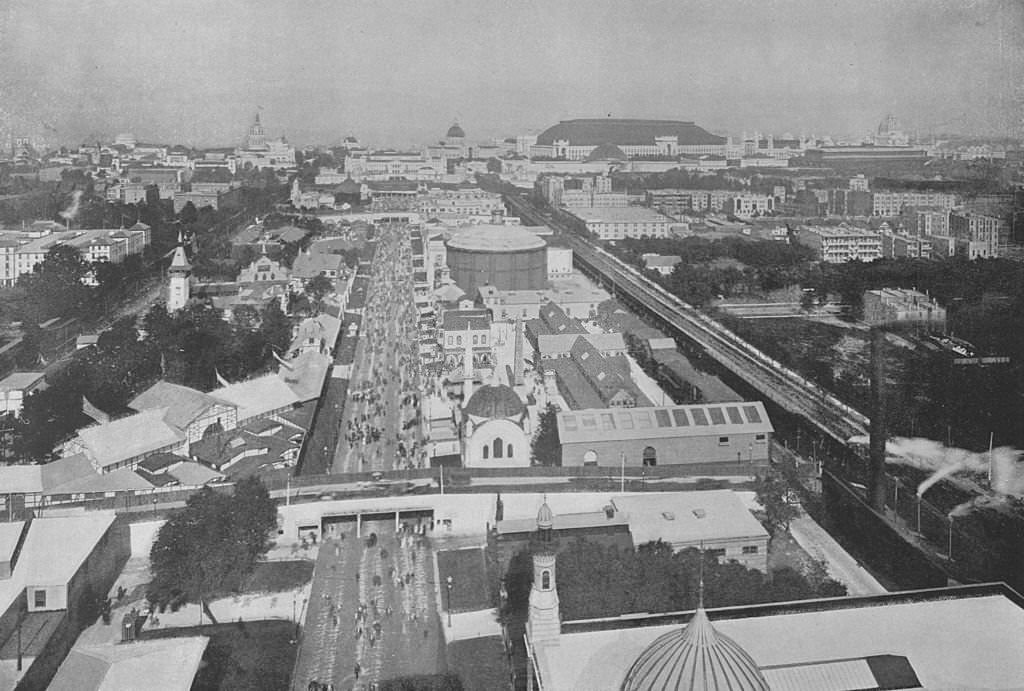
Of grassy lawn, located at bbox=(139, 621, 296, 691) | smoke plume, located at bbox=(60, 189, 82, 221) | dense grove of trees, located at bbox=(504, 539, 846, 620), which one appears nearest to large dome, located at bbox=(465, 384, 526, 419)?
dense grove of trees, located at bbox=(504, 539, 846, 620)

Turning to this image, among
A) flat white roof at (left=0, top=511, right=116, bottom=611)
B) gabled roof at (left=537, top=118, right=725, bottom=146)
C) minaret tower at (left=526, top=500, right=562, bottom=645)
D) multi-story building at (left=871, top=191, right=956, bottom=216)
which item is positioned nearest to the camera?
minaret tower at (left=526, top=500, right=562, bottom=645)

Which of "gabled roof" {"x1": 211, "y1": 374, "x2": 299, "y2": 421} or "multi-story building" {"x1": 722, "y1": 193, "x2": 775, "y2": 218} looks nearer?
"gabled roof" {"x1": 211, "y1": 374, "x2": 299, "y2": 421}

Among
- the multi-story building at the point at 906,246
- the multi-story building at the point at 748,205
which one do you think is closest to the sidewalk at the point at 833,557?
the multi-story building at the point at 906,246

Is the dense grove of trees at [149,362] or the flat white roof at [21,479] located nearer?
the flat white roof at [21,479]

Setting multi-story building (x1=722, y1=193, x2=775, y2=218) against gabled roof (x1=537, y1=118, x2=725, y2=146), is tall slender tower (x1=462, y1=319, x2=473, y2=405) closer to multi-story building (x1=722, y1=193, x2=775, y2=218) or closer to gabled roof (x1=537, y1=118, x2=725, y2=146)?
gabled roof (x1=537, y1=118, x2=725, y2=146)

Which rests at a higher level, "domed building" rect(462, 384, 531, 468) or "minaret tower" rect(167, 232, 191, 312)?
"minaret tower" rect(167, 232, 191, 312)

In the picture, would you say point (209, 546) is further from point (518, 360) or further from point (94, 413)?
point (518, 360)

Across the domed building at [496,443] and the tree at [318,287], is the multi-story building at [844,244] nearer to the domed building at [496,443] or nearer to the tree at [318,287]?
the tree at [318,287]
